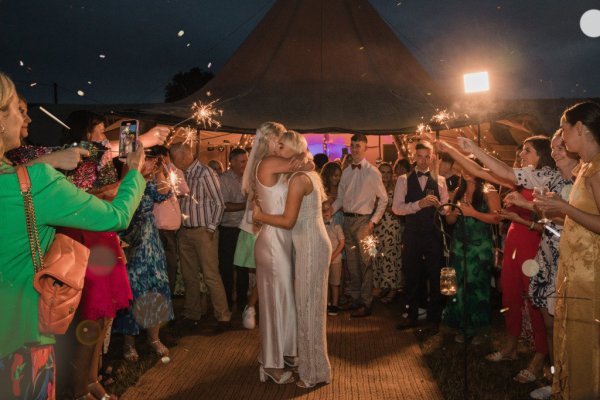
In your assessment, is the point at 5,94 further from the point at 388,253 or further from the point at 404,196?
the point at 388,253

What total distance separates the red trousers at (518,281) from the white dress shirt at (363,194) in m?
2.44

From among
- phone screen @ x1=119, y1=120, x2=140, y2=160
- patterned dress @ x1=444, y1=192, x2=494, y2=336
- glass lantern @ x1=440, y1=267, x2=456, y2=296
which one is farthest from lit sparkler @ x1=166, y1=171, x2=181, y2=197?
patterned dress @ x1=444, y1=192, x2=494, y2=336

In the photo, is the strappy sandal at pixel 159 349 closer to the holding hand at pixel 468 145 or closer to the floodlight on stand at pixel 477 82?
the holding hand at pixel 468 145

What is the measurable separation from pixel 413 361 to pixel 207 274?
2459 millimetres

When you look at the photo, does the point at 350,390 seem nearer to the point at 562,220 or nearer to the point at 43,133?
the point at 562,220

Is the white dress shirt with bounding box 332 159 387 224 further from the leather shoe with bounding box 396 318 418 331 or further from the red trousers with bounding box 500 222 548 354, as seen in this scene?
the red trousers with bounding box 500 222 548 354

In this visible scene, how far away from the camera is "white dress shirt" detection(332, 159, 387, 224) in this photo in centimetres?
684

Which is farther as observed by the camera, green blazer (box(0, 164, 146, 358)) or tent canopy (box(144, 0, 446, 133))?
tent canopy (box(144, 0, 446, 133))

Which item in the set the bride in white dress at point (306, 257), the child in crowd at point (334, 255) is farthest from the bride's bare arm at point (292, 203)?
the child in crowd at point (334, 255)

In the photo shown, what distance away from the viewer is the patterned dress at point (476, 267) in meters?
5.35

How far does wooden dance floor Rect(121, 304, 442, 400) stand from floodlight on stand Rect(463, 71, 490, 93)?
384 centimetres

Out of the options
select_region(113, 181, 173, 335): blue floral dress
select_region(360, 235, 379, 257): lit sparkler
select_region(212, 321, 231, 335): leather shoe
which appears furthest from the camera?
select_region(360, 235, 379, 257): lit sparkler

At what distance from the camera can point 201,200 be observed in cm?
598

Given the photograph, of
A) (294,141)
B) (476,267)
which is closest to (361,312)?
(476,267)
